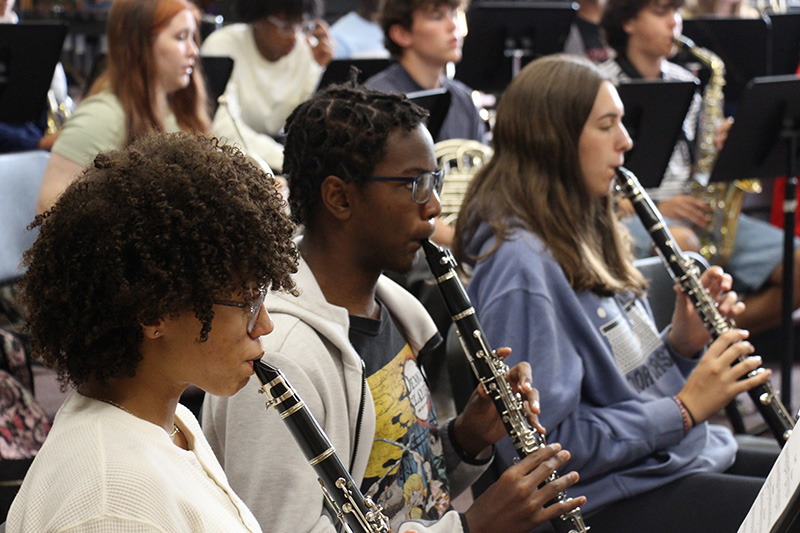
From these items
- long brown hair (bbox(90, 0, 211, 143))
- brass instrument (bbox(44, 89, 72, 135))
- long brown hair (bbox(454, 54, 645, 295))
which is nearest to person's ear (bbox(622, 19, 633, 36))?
long brown hair (bbox(90, 0, 211, 143))

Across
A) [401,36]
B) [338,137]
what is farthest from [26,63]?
[338,137]

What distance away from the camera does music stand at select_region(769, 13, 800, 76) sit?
4.71 metres

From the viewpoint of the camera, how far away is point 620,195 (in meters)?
2.14

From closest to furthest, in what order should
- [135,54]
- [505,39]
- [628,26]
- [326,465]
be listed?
[326,465] < [135,54] < [628,26] < [505,39]

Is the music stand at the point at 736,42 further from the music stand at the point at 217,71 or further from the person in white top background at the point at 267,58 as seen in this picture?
the music stand at the point at 217,71

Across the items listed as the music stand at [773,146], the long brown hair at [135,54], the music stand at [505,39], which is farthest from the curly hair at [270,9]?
the music stand at [773,146]

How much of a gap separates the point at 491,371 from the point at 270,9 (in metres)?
2.95

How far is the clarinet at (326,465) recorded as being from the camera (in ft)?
3.50

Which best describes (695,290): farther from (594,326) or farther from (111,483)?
(111,483)

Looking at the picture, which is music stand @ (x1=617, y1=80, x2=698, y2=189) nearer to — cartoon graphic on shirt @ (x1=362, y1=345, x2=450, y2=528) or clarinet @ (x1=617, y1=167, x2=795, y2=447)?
clarinet @ (x1=617, y1=167, x2=795, y2=447)

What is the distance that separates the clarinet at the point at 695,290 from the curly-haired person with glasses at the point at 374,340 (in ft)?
1.99

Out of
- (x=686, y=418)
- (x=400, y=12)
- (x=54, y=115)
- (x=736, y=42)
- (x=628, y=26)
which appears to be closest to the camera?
(x=686, y=418)

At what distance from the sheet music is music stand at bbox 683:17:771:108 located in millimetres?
3791

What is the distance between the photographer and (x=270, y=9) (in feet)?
13.2
